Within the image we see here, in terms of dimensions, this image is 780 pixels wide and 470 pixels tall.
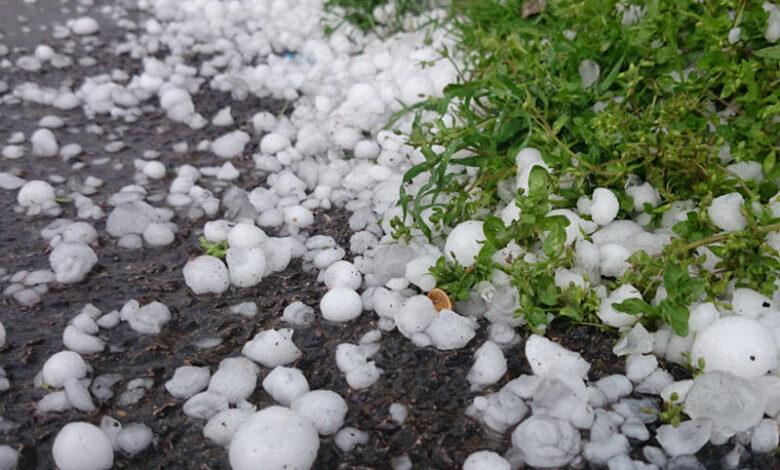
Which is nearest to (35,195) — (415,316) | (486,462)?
(415,316)

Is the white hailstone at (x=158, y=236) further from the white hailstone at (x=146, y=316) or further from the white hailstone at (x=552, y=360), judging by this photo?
the white hailstone at (x=552, y=360)

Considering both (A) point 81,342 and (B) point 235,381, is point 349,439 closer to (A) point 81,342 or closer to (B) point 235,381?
(B) point 235,381

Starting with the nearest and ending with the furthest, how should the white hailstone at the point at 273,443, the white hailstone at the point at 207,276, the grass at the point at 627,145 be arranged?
the white hailstone at the point at 273,443
the grass at the point at 627,145
the white hailstone at the point at 207,276

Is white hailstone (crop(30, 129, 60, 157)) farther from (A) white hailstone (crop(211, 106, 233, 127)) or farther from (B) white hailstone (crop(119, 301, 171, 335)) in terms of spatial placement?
(B) white hailstone (crop(119, 301, 171, 335))

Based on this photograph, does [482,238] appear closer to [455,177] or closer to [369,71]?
[455,177]

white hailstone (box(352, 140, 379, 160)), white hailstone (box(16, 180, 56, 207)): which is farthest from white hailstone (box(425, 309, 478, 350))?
white hailstone (box(16, 180, 56, 207))

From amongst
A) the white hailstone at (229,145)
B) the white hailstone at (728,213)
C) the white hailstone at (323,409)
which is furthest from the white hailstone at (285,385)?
the white hailstone at (229,145)
